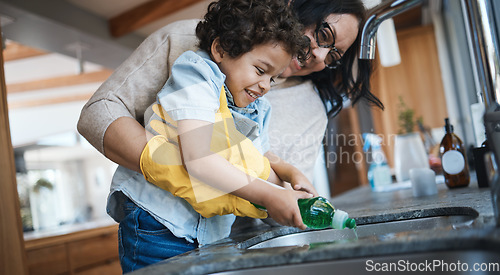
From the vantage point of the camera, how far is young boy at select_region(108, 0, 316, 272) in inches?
26.2

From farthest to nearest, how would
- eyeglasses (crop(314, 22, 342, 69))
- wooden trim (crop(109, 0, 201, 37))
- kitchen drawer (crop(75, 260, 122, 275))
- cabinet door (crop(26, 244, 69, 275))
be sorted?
wooden trim (crop(109, 0, 201, 37)) → kitchen drawer (crop(75, 260, 122, 275)) → cabinet door (crop(26, 244, 69, 275)) → eyeglasses (crop(314, 22, 342, 69))

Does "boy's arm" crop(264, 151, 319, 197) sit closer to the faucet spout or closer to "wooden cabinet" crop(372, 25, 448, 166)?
the faucet spout

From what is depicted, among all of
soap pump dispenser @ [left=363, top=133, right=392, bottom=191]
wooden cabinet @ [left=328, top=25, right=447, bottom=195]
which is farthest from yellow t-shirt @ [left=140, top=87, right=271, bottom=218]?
wooden cabinet @ [left=328, top=25, right=447, bottom=195]

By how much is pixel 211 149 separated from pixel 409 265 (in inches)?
13.4

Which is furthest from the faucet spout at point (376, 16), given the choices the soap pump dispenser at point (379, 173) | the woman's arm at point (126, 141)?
the soap pump dispenser at point (379, 173)

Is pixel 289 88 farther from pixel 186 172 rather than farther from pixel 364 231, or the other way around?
pixel 186 172

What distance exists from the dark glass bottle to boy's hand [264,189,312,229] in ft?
3.02

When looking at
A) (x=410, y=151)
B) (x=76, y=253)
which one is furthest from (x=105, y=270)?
(x=410, y=151)

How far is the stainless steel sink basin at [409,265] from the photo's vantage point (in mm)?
479

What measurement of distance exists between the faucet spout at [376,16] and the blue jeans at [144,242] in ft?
1.66

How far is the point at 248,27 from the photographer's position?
0.80 m

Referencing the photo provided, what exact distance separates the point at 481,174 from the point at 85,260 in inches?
117

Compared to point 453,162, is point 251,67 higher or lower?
higher

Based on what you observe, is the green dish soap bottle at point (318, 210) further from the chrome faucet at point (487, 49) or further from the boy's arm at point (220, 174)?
the chrome faucet at point (487, 49)
